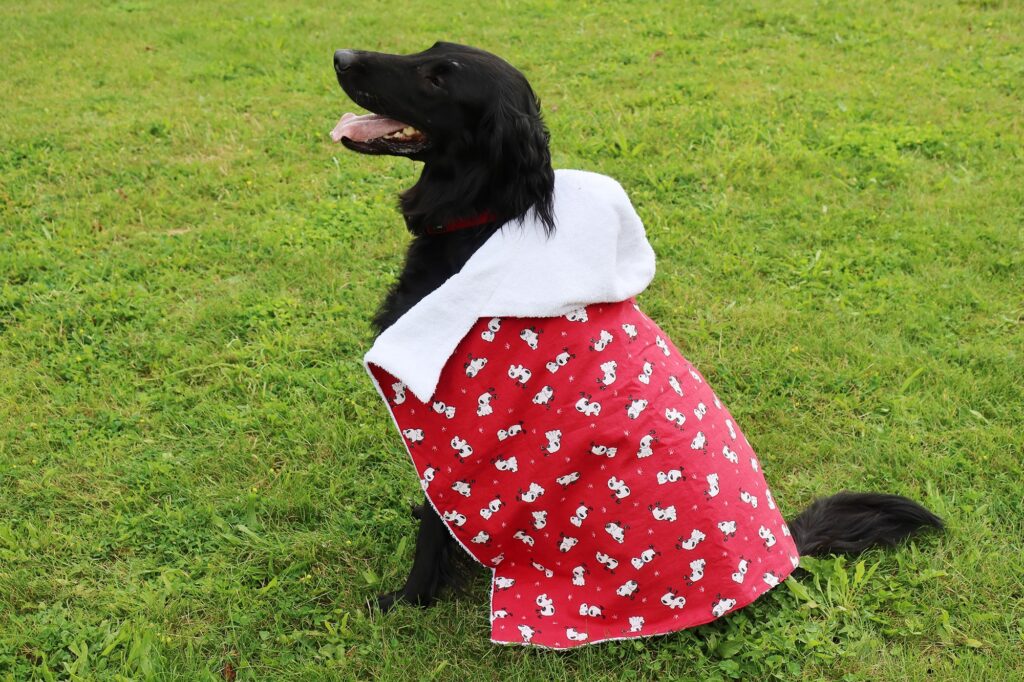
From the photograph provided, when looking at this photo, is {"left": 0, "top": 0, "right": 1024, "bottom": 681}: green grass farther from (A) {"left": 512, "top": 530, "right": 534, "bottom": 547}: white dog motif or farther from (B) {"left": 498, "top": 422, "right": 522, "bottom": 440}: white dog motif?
(B) {"left": 498, "top": 422, "right": 522, "bottom": 440}: white dog motif

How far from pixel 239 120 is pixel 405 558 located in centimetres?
434

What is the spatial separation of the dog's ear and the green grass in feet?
4.75

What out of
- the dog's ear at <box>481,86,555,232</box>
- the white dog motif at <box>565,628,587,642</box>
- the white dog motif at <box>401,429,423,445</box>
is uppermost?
the dog's ear at <box>481,86,555,232</box>

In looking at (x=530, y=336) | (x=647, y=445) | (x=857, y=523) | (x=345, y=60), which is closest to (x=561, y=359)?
(x=530, y=336)

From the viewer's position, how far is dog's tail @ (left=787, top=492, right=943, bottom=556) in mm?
2988

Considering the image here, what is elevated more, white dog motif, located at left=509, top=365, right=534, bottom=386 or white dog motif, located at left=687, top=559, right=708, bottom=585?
white dog motif, located at left=509, top=365, right=534, bottom=386

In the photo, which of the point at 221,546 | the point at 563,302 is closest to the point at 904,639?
the point at 563,302

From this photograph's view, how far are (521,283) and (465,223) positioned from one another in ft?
0.90

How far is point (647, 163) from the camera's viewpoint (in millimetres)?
5691

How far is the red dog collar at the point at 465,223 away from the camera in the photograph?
242 cm

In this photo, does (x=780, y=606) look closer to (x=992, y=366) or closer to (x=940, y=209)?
(x=992, y=366)

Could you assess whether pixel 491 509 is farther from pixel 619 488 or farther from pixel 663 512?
pixel 663 512

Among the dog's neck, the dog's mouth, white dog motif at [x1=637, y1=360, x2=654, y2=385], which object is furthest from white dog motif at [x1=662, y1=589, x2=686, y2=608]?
the dog's mouth

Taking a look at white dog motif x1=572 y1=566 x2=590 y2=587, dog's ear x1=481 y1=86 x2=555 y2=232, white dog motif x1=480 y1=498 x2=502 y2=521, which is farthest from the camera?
white dog motif x1=572 y1=566 x2=590 y2=587
